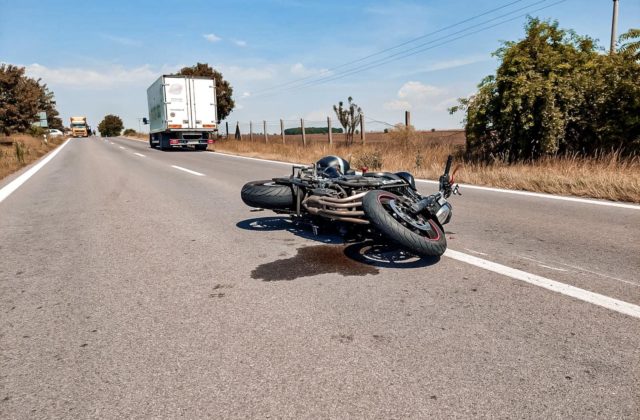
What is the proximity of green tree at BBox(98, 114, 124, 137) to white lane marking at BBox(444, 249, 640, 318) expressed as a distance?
140028mm

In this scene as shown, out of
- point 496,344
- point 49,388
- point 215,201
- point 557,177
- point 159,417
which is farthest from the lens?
point 557,177

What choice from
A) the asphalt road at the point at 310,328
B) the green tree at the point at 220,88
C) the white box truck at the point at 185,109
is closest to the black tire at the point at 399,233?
the asphalt road at the point at 310,328

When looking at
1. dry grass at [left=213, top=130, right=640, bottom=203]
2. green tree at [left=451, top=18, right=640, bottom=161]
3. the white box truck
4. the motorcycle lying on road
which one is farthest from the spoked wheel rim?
the white box truck

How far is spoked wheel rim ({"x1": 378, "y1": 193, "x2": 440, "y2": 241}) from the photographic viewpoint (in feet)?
12.6

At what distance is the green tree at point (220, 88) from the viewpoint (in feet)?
137

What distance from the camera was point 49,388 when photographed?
2.17 metres

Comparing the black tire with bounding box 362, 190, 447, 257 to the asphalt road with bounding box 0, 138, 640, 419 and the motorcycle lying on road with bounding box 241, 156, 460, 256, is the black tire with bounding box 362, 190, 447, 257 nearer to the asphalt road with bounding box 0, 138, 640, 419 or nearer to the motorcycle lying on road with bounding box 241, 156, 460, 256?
the motorcycle lying on road with bounding box 241, 156, 460, 256

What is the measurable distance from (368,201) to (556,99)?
8.82m

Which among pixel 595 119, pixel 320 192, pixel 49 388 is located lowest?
pixel 49 388

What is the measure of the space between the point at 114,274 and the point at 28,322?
3.25 feet

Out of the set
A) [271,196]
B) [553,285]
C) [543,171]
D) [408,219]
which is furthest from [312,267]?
[543,171]

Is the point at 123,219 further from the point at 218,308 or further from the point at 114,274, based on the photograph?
the point at 218,308

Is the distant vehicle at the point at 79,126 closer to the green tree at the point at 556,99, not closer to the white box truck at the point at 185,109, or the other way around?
the white box truck at the point at 185,109

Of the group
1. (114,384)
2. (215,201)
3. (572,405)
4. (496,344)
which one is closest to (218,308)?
(114,384)
